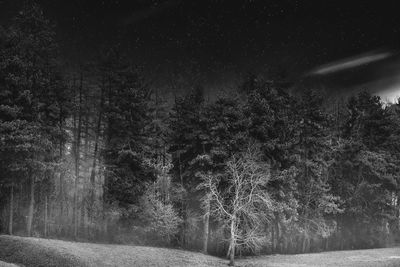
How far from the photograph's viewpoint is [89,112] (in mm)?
45031

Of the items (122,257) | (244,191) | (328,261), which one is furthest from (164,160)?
(328,261)

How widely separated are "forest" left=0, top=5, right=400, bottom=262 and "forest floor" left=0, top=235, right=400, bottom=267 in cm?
275

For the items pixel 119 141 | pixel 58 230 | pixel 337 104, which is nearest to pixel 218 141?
pixel 119 141

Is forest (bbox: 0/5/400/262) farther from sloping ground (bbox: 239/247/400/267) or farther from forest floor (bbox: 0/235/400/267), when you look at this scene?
forest floor (bbox: 0/235/400/267)

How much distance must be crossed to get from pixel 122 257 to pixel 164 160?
18.3 meters

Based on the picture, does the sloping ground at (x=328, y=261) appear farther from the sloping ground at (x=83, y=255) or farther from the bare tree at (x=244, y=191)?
the sloping ground at (x=83, y=255)

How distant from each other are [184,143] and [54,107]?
12282mm

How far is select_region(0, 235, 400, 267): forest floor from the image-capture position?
952 inches

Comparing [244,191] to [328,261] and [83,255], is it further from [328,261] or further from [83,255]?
[83,255]

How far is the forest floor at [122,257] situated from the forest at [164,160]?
2.75m

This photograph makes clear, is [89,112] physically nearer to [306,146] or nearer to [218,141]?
[218,141]

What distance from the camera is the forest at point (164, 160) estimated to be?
32969 millimetres

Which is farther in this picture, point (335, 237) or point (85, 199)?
point (335, 237)

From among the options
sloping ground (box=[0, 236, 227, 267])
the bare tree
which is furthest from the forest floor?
the bare tree
